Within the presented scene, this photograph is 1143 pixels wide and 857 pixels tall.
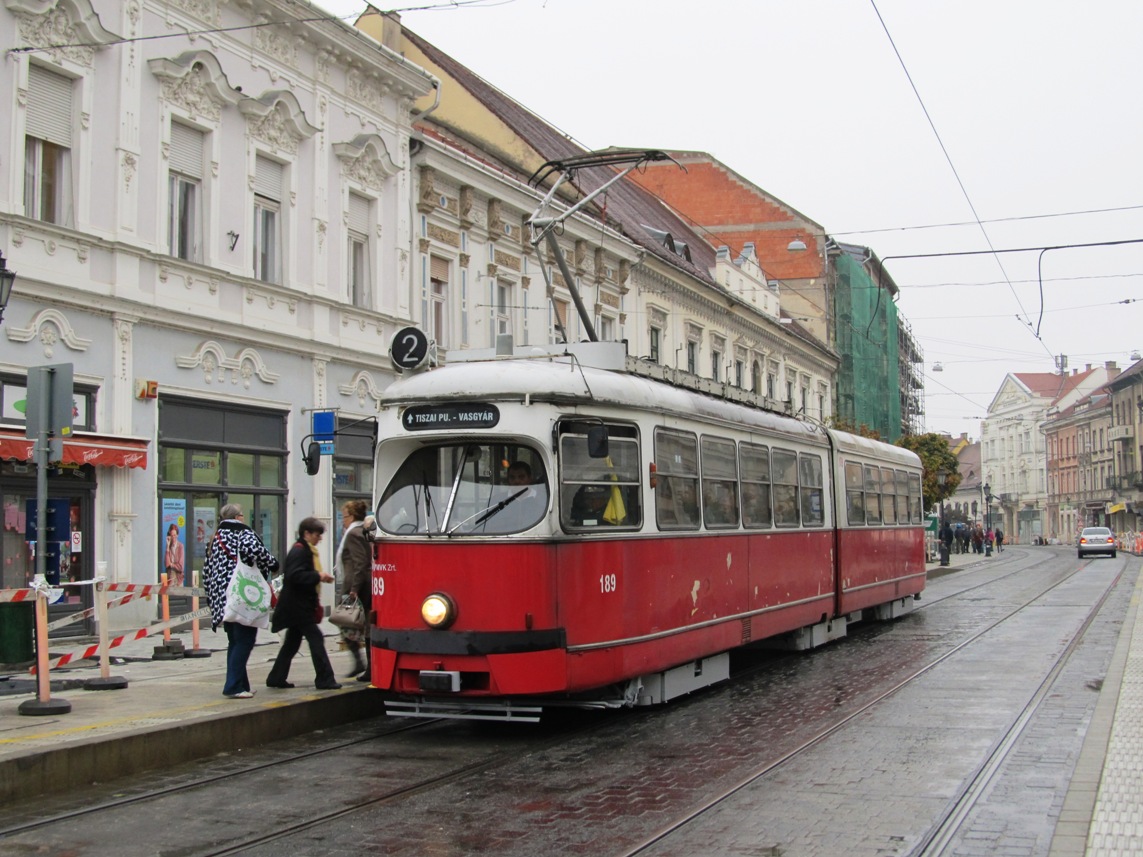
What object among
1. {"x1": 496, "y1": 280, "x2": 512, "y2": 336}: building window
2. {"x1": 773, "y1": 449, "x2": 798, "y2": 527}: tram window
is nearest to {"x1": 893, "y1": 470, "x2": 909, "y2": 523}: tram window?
{"x1": 773, "y1": 449, "x2": 798, "y2": 527}: tram window

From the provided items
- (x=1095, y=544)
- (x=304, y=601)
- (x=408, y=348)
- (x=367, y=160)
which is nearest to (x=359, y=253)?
(x=367, y=160)

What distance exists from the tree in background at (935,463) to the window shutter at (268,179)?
95.9 ft

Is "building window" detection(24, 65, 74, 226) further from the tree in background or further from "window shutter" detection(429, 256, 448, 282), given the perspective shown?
the tree in background

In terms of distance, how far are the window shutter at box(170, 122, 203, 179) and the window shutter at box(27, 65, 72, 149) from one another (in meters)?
1.95

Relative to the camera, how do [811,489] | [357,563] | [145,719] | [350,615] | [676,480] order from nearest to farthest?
[145,719] → [676,480] → [357,563] → [350,615] → [811,489]

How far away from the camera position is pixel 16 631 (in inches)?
A: 391

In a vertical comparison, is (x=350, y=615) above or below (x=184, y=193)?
below

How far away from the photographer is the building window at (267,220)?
67.4 ft

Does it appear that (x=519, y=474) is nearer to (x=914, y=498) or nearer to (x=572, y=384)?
(x=572, y=384)

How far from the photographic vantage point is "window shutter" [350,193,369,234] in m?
22.9

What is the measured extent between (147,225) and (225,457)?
11.8 ft

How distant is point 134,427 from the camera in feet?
57.7

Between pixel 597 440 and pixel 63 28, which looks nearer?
pixel 597 440

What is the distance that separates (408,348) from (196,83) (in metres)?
7.93
